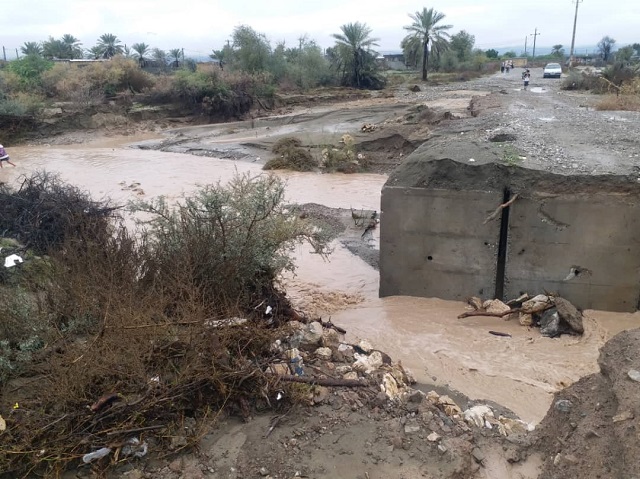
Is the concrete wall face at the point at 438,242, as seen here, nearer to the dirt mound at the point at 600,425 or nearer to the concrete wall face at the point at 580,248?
the concrete wall face at the point at 580,248

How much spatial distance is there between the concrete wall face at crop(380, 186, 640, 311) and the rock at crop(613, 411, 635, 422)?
3941 millimetres

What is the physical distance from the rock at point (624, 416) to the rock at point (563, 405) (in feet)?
2.28

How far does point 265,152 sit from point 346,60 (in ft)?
86.9

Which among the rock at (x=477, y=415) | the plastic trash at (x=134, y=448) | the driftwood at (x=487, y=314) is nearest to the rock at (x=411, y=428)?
the rock at (x=477, y=415)

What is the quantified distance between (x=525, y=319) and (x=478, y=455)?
348 centimetres

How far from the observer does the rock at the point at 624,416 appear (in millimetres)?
3961

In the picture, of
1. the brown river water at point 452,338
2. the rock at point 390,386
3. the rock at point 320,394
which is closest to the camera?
the rock at point 320,394

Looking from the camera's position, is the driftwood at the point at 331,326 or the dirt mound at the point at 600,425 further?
the driftwood at the point at 331,326

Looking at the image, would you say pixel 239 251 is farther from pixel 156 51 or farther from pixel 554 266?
pixel 156 51

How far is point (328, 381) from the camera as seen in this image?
5.05 metres

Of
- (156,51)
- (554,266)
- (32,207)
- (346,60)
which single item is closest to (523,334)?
(554,266)

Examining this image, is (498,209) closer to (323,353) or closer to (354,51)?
(323,353)

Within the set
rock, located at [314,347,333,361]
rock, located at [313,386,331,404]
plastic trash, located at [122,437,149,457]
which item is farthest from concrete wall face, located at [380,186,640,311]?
plastic trash, located at [122,437,149,457]

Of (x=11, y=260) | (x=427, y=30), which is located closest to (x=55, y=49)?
(x=427, y=30)
